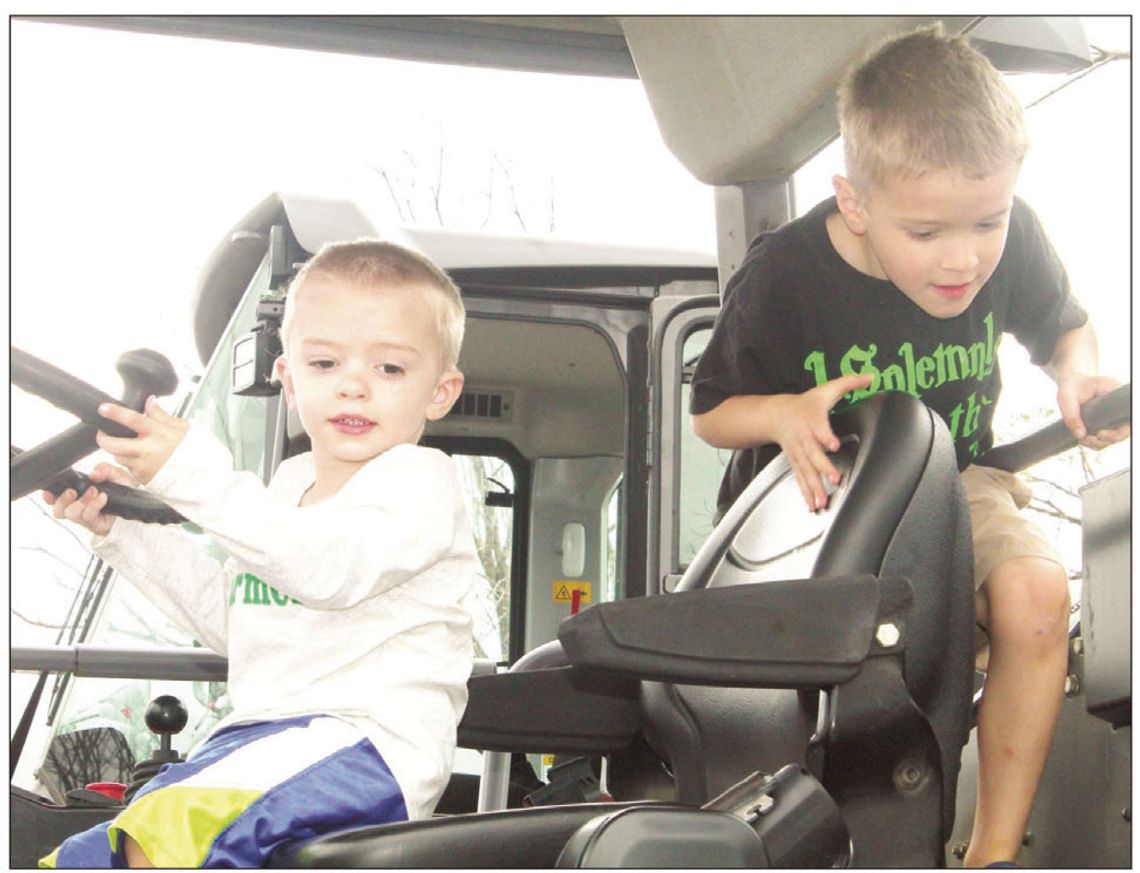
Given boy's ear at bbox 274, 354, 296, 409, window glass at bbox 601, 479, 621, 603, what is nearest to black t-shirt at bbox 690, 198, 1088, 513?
boy's ear at bbox 274, 354, 296, 409

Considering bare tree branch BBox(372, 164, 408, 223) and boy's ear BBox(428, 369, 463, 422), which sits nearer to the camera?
boy's ear BBox(428, 369, 463, 422)

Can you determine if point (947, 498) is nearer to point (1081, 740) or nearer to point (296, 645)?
point (1081, 740)

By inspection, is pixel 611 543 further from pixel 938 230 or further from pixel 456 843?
pixel 456 843

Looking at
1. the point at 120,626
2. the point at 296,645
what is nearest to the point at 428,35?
the point at 296,645

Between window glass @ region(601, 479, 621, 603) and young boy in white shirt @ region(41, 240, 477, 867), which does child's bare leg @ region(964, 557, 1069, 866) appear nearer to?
young boy in white shirt @ region(41, 240, 477, 867)

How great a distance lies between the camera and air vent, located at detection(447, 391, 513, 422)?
513 centimetres

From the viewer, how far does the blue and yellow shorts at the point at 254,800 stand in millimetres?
1117

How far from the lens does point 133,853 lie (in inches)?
45.4

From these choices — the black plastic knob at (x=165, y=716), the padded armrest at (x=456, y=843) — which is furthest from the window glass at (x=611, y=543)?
the padded armrest at (x=456, y=843)

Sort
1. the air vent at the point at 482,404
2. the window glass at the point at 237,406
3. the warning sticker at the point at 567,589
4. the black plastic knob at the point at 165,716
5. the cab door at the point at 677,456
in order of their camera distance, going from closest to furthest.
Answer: the black plastic knob at the point at 165,716 → the window glass at the point at 237,406 → the cab door at the point at 677,456 → the warning sticker at the point at 567,589 → the air vent at the point at 482,404

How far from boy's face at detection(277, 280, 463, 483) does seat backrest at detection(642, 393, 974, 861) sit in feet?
1.23

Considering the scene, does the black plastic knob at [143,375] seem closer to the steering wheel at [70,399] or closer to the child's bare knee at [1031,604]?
the steering wheel at [70,399]

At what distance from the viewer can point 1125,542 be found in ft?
4.57

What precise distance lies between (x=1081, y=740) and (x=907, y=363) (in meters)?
0.46
